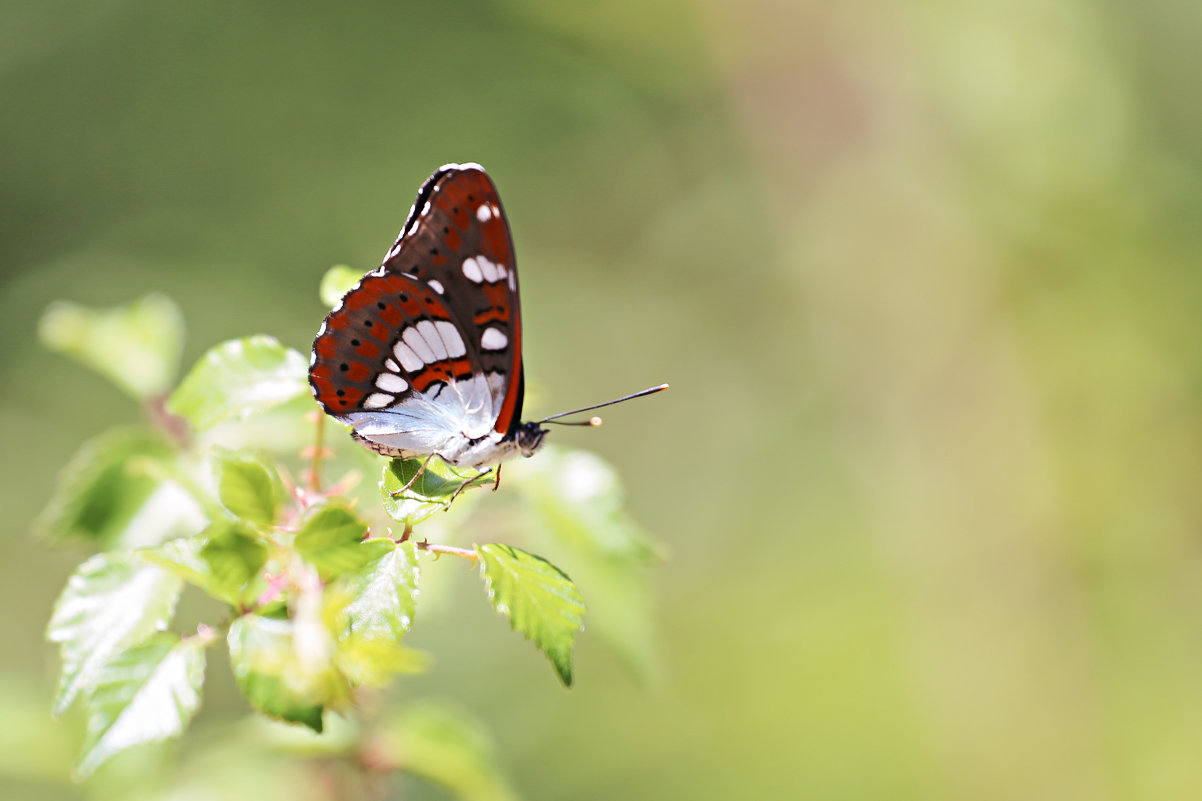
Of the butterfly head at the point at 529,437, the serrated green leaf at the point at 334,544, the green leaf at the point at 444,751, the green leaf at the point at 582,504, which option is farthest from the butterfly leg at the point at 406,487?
the green leaf at the point at 444,751

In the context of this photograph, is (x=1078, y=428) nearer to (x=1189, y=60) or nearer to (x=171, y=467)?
(x=1189, y=60)

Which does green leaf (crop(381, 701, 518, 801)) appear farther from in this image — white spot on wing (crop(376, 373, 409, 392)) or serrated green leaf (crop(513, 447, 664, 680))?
white spot on wing (crop(376, 373, 409, 392))

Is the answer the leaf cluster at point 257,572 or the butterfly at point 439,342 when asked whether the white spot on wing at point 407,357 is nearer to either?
the butterfly at point 439,342

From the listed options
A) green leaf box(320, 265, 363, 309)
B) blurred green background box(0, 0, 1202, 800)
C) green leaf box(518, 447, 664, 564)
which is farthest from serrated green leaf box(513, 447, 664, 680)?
blurred green background box(0, 0, 1202, 800)

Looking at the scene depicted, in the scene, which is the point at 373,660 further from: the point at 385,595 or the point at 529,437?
the point at 529,437

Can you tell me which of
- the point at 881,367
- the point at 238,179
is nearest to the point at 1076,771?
the point at 881,367
